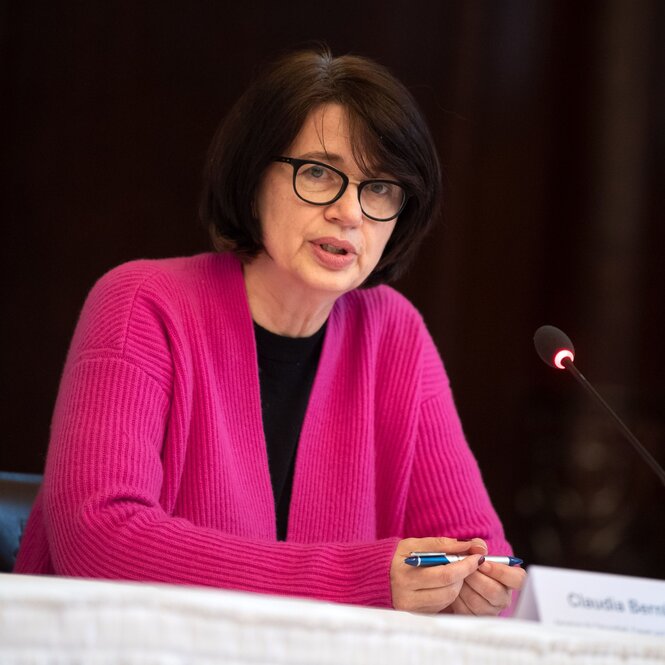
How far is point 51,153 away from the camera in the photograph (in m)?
2.66

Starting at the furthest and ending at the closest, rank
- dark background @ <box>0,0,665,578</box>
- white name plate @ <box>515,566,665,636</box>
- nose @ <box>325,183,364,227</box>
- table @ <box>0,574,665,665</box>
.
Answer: dark background @ <box>0,0,665,578</box>, nose @ <box>325,183,364,227</box>, white name plate @ <box>515,566,665,636</box>, table @ <box>0,574,665,665</box>

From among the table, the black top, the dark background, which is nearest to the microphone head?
the black top

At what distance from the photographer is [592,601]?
0.73 meters

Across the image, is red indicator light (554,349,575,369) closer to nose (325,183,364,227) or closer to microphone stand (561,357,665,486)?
microphone stand (561,357,665,486)

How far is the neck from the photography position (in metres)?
1.55

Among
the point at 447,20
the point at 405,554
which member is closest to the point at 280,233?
the point at 405,554

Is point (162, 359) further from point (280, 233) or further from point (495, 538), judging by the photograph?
point (495, 538)

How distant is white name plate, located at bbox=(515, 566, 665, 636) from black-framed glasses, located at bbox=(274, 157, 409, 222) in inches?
31.5

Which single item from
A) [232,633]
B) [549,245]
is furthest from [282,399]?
[549,245]

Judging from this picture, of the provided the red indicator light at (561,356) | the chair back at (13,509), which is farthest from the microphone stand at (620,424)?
the chair back at (13,509)

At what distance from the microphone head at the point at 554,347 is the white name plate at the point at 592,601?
470mm

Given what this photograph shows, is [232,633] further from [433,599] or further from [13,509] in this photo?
[13,509]

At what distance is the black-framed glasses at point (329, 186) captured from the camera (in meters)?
1.46

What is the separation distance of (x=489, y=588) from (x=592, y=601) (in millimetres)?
504
